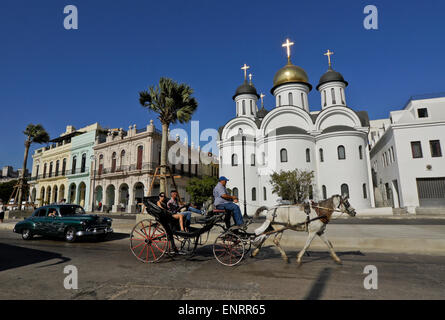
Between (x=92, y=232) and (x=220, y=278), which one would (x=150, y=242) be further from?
(x=92, y=232)

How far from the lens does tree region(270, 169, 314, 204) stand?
89.4ft

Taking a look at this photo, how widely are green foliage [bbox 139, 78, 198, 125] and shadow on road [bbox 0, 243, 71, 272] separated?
1106 cm

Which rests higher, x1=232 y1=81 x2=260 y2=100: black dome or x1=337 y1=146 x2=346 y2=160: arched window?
x1=232 y1=81 x2=260 y2=100: black dome

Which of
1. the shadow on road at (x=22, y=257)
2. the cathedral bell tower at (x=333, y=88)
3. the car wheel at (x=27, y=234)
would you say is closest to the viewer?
the shadow on road at (x=22, y=257)

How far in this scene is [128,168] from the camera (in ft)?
126

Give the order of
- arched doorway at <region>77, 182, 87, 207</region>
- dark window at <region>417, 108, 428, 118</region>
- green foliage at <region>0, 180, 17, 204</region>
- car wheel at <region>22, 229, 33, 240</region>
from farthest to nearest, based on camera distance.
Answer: green foliage at <region>0, 180, 17, 204</region>
arched doorway at <region>77, 182, 87, 207</region>
dark window at <region>417, 108, 428, 118</region>
car wheel at <region>22, 229, 33, 240</region>

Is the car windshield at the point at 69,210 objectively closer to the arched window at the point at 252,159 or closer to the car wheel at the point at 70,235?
the car wheel at the point at 70,235

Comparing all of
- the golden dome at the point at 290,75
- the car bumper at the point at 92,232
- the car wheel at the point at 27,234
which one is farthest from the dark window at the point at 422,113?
the car wheel at the point at 27,234

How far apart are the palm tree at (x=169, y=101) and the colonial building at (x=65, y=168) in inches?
1240

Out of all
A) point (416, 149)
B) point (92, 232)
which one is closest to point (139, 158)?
A: point (92, 232)

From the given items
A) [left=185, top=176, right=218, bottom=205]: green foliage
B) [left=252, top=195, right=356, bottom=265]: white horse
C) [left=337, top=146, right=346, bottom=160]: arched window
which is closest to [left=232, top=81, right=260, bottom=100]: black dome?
[left=185, top=176, right=218, bottom=205]: green foliage

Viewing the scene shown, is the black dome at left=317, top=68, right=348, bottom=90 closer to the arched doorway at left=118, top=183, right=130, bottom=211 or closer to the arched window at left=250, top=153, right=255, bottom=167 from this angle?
the arched window at left=250, top=153, right=255, bottom=167

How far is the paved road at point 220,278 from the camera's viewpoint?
4.15 metres
